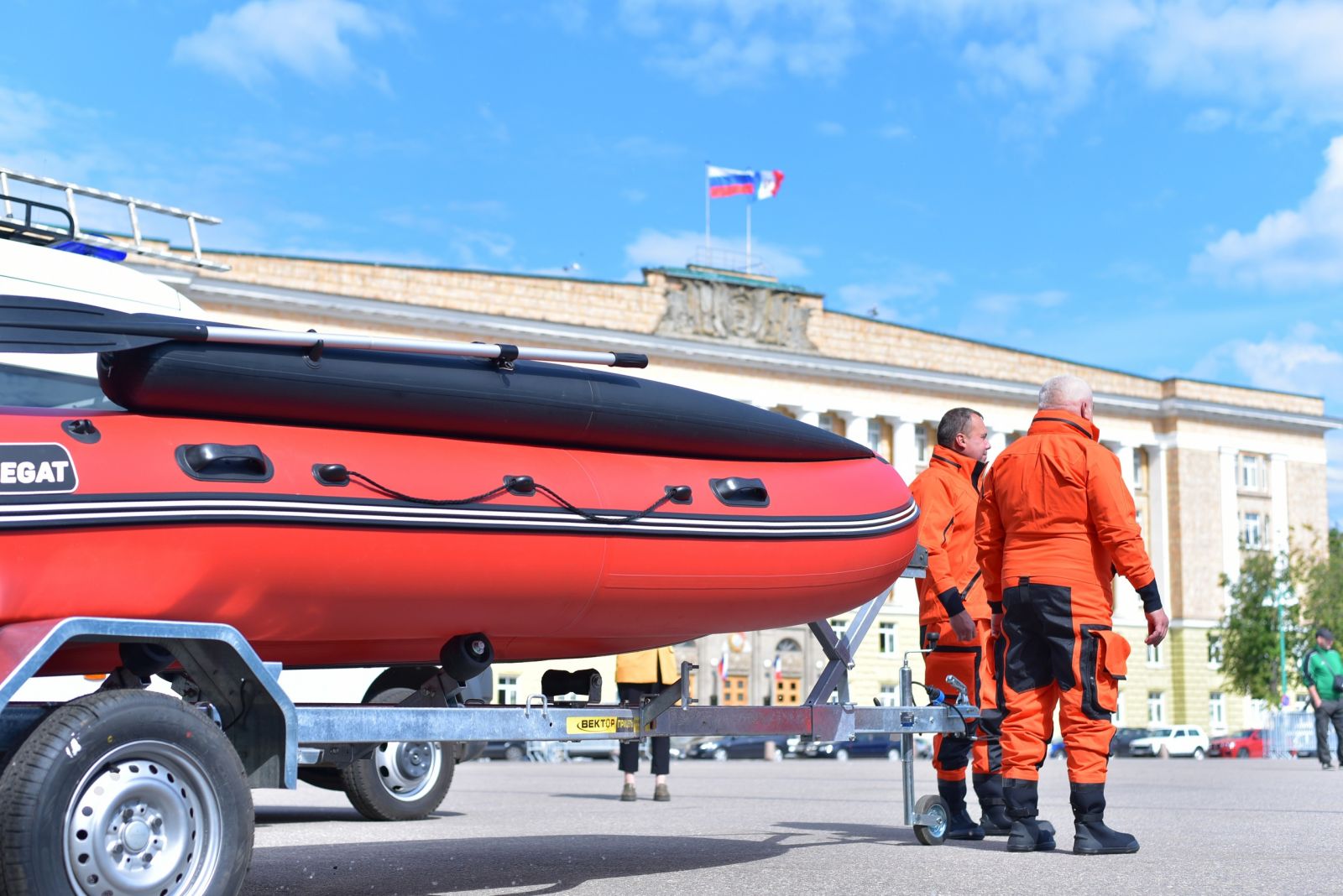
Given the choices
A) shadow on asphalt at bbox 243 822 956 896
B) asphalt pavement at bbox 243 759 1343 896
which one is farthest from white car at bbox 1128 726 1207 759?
shadow on asphalt at bbox 243 822 956 896

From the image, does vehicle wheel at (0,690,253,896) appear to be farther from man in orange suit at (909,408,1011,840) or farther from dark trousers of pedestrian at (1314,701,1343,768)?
dark trousers of pedestrian at (1314,701,1343,768)

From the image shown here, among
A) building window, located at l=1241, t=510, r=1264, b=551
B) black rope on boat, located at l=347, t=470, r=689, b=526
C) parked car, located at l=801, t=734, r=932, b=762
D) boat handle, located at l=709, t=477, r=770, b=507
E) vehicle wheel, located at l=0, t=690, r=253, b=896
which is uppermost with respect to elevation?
building window, located at l=1241, t=510, r=1264, b=551

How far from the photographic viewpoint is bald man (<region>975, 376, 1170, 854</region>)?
25.9 ft

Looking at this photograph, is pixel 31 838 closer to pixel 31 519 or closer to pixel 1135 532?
pixel 31 519

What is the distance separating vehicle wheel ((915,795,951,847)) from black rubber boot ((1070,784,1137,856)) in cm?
96

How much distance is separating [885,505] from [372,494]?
2.93 meters

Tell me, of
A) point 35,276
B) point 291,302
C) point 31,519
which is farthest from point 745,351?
point 31,519

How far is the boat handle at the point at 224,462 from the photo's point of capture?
5574mm

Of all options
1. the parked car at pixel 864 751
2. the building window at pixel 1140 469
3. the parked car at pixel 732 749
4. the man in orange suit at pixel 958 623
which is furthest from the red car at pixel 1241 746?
the man in orange suit at pixel 958 623

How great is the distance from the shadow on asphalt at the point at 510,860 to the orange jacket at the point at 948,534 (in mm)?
1315

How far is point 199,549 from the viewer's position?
555cm

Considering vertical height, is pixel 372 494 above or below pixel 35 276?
below

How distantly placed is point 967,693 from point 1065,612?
1.15 meters

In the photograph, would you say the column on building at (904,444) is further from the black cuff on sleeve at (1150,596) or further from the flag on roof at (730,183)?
the black cuff on sleeve at (1150,596)
